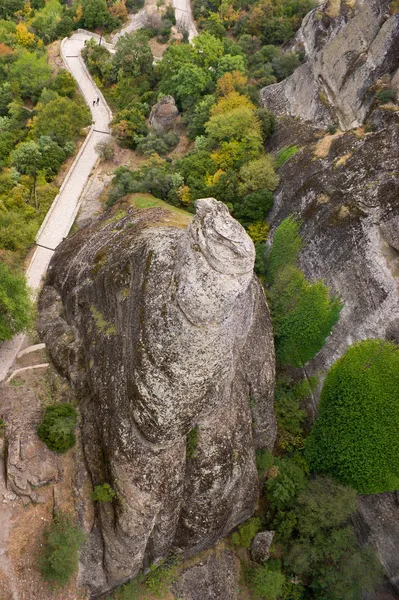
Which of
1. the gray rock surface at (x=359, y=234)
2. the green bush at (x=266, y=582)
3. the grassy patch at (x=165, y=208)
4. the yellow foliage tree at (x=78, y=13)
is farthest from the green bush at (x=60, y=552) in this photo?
the yellow foliage tree at (x=78, y=13)

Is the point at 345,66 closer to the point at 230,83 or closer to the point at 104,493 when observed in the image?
the point at 230,83

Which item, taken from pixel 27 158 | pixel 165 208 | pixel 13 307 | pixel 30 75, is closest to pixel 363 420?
pixel 165 208

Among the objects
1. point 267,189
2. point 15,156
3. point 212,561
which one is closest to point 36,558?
point 212,561

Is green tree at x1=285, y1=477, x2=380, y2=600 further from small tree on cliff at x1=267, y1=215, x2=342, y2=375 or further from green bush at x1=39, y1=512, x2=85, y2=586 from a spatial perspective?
green bush at x1=39, y1=512, x2=85, y2=586

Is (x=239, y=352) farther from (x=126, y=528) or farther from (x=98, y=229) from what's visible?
(x=98, y=229)

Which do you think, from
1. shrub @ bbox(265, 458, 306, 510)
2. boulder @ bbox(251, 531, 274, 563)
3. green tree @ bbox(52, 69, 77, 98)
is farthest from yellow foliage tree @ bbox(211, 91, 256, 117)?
boulder @ bbox(251, 531, 274, 563)

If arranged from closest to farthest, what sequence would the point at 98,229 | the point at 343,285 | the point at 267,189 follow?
1. the point at 343,285
2. the point at 98,229
3. the point at 267,189

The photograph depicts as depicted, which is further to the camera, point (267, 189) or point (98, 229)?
point (267, 189)
